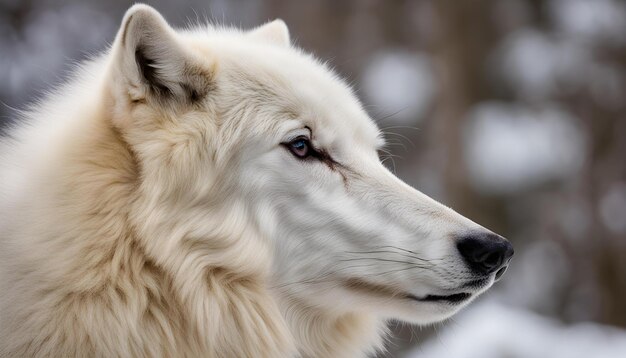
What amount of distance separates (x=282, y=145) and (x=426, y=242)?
2.24 feet

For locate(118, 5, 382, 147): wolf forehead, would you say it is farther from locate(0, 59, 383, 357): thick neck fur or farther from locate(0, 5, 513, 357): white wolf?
locate(0, 59, 383, 357): thick neck fur

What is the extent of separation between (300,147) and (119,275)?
87 cm

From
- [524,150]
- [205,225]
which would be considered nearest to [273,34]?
[205,225]

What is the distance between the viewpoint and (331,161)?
3164 millimetres

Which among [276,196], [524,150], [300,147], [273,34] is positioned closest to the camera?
[276,196]

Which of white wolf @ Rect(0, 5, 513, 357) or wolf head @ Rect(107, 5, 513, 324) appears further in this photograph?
wolf head @ Rect(107, 5, 513, 324)

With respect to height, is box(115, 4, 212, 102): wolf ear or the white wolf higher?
box(115, 4, 212, 102): wolf ear

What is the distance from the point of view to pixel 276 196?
300 centimetres

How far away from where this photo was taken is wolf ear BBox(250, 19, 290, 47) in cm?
379

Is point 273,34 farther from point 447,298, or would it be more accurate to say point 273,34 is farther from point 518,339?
point 518,339

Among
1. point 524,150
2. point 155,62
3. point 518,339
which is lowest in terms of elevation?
point 524,150

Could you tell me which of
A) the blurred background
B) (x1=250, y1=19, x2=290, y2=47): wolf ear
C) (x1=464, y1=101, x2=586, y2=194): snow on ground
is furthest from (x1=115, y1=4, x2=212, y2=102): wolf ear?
(x1=464, y1=101, x2=586, y2=194): snow on ground

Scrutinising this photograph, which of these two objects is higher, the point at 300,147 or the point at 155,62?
the point at 155,62

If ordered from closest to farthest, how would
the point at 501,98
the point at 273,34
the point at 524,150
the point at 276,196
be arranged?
the point at 276,196
the point at 273,34
the point at 524,150
the point at 501,98
